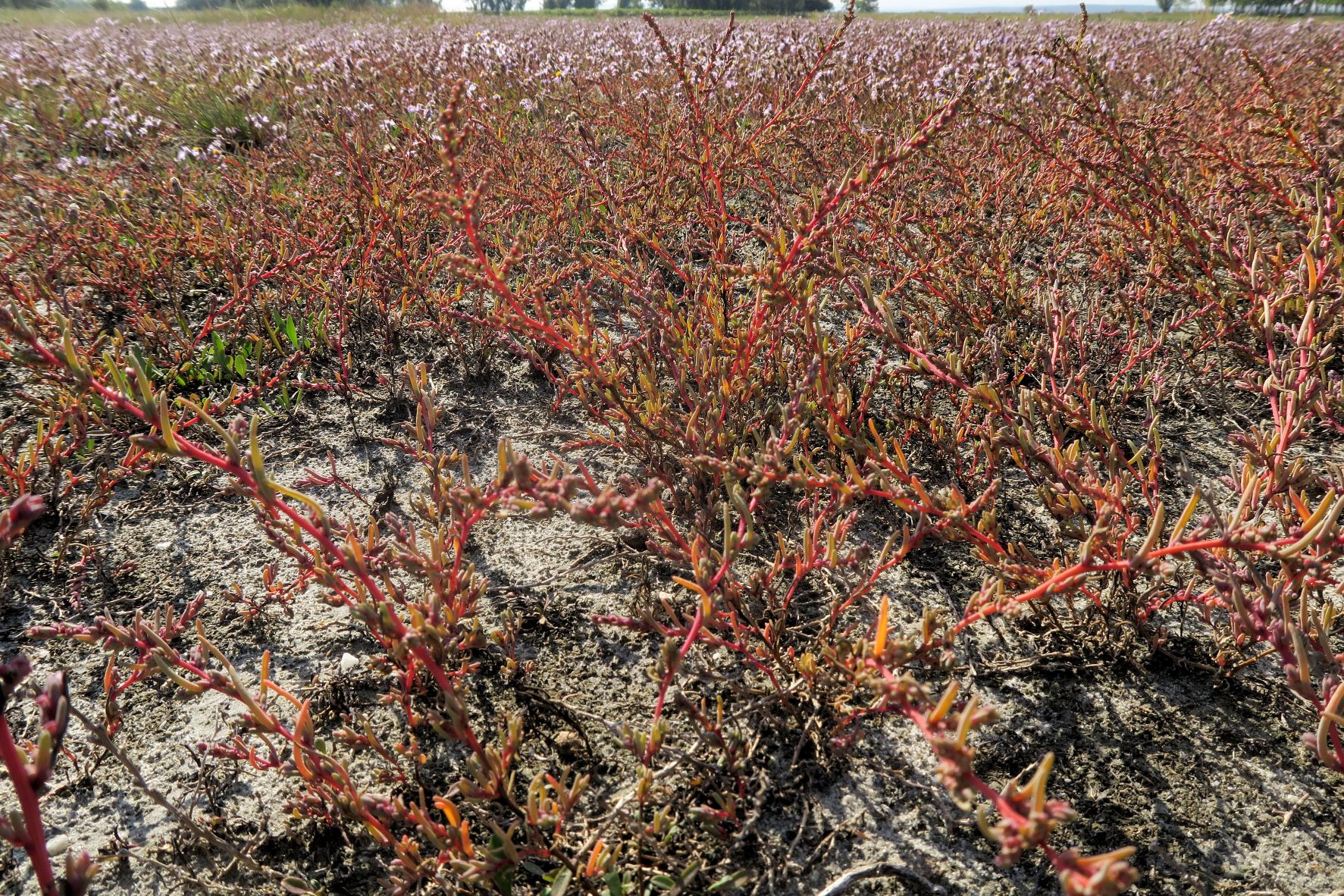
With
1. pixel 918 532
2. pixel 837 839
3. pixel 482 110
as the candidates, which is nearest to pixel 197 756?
pixel 837 839

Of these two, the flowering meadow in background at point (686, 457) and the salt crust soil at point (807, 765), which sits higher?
the flowering meadow in background at point (686, 457)

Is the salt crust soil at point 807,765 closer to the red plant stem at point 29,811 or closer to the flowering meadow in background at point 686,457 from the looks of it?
the flowering meadow in background at point 686,457

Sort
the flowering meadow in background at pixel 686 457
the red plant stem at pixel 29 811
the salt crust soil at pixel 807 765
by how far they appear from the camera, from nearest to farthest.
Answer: the red plant stem at pixel 29 811 < the flowering meadow in background at pixel 686 457 < the salt crust soil at pixel 807 765

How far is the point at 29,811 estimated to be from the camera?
2.65ft

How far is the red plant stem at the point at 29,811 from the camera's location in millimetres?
778

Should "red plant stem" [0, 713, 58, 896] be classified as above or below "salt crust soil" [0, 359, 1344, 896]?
above

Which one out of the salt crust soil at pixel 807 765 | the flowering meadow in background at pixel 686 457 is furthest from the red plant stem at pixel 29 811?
the salt crust soil at pixel 807 765

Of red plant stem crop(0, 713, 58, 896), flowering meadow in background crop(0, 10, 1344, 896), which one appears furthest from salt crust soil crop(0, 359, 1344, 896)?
red plant stem crop(0, 713, 58, 896)

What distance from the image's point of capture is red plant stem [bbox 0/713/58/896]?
78 centimetres

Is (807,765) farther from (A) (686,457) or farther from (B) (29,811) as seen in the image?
(B) (29,811)

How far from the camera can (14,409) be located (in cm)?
246

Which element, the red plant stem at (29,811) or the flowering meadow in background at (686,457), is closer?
the red plant stem at (29,811)

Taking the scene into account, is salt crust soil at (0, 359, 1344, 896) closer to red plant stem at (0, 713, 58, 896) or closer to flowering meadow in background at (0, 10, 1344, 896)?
flowering meadow in background at (0, 10, 1344, 896)

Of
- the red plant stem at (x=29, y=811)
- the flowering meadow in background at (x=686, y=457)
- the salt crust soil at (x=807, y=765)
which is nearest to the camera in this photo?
the red plant stem at (x=29, y=811)
